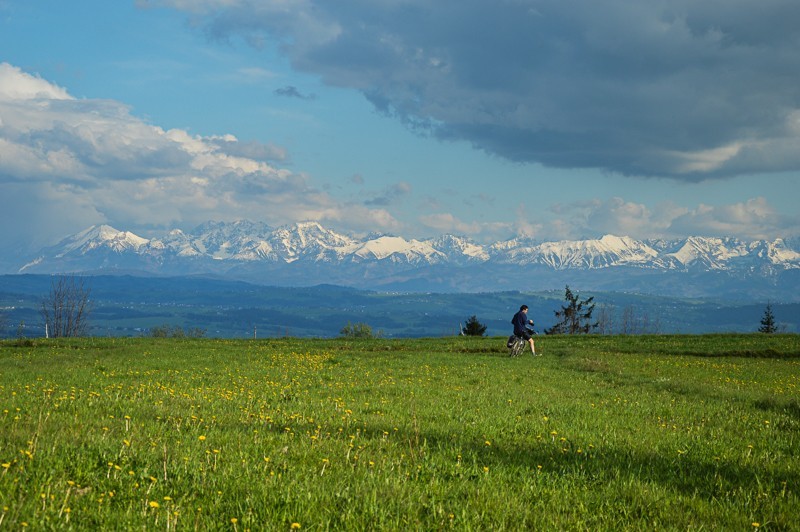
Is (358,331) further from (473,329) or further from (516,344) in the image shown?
(516,344)

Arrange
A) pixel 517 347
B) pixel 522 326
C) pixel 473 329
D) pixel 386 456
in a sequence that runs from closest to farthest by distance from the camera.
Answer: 1. pixel 386 456
2. pixel 522 326
3. pixel 517 347
4. pixel 473 329

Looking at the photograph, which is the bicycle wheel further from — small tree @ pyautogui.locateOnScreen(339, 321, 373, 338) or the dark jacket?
small tree @ pyautogui.locateOnScreen(339, 321, 373, 338)

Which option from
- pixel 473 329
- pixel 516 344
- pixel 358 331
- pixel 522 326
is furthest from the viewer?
pixel 358 331

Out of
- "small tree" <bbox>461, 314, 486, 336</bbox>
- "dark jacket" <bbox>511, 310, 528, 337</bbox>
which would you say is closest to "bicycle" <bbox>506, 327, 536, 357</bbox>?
"dark jacket" <bbox>511, 310, 528, 337</bbox>

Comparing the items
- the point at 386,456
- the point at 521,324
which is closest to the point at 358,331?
the point at 521,324

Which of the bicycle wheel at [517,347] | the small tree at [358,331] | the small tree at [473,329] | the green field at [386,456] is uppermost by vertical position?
the green field at [386,456]

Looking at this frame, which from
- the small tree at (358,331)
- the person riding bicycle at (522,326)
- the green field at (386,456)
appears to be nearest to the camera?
the green field at (386,456)

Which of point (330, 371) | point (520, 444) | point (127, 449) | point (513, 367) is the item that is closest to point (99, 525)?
point (127, 449)

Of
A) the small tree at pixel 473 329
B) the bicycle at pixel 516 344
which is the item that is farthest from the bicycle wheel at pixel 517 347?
the small tree at pixel 473 329

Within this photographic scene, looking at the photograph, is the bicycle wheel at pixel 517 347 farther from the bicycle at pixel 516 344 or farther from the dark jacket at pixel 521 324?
the dark jacket at pixel 521 324

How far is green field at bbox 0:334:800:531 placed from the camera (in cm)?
707

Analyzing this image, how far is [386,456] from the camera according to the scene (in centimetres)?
985

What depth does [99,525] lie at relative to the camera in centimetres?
639

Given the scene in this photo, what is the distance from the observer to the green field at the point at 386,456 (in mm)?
7074
